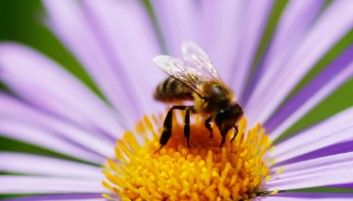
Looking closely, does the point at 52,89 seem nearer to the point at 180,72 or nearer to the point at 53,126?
the point at 53,126

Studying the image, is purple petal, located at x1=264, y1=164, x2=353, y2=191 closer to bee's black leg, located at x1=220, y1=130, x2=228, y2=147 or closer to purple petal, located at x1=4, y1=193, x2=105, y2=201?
bee's black leg, located at x1=220, y1=130, x2=228, y2=147

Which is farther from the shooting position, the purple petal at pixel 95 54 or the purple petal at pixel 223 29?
the purple petal at pixel 95 54

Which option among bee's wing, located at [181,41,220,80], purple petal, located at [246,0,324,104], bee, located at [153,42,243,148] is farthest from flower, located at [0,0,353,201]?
bee's wing, located at [181,41,220,80]

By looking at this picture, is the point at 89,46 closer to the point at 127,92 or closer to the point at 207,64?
the point at 127,92

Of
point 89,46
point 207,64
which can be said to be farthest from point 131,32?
point 207,64

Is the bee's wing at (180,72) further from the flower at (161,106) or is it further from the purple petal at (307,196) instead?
the purple petal at (307,196)

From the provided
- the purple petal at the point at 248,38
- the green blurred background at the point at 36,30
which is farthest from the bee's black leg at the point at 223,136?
the green blurred background at the point at 36,30
